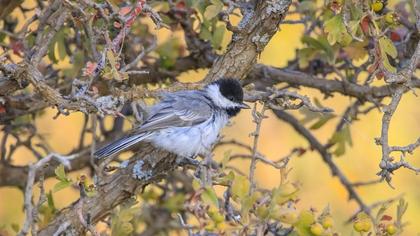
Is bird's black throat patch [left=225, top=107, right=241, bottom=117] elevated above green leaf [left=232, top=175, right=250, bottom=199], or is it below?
above

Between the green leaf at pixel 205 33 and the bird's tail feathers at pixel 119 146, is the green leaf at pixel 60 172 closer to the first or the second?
the bird's tail feathers at pixel 119 146

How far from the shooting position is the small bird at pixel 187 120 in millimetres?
3541

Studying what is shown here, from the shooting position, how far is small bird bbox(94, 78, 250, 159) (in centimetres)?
354

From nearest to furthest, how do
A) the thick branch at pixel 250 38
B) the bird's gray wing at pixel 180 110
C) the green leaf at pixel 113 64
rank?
1. the green leaf at pixel 113 64
2. the thick branch at pixel 250 38
3. the bird's gray wing at pixel 180 110

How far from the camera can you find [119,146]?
3668 millimetres

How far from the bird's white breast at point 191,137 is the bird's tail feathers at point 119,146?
8 centimetres

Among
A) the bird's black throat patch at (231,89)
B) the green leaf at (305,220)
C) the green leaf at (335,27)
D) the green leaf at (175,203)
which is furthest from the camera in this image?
the green leaf at (175,203)

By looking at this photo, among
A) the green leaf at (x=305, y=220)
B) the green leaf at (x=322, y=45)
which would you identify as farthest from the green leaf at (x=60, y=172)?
the green leaf at (x=322, y=45)

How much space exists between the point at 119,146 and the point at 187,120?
499 millimetres

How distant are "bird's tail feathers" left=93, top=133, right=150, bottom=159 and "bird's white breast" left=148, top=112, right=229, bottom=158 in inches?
3.0

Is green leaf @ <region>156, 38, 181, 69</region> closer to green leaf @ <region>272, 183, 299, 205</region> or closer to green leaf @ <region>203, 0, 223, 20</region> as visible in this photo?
green leaf @ <region>203, 0, 223, 20</region>

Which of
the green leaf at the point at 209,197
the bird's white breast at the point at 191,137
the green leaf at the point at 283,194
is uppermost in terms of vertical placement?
the bird's white breast at the point at 191,137

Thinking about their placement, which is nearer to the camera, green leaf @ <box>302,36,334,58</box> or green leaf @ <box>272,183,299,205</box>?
green leaf @ <box>272,183,299,205</box>

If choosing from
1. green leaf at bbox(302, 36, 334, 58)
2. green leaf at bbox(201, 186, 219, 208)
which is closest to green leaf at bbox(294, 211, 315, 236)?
green leaf at bbox(201, 186, 219, 208)
